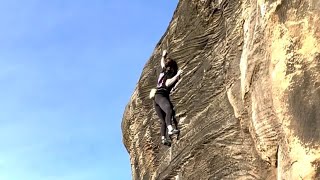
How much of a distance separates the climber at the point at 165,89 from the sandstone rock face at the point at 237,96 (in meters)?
0.18

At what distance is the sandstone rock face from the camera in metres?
8.28

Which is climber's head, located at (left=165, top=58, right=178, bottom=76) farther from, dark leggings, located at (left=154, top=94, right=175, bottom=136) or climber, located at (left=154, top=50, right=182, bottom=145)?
dark leggings, located at (left=154, top=94, right=175, bottom=136)

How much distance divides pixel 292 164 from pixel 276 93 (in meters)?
1.02

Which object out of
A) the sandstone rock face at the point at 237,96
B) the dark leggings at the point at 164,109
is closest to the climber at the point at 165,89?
the dark leggings at the point at 164,109

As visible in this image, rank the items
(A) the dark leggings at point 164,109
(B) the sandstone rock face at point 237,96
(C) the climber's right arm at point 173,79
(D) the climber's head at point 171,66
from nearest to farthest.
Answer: (B) the sandstone rock face at point 237,96, (A) the dark leggings at point 164,109, (C) the climber's right arm at point 173,79, (D) the climber's head at point 171,66

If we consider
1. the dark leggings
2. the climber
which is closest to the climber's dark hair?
the climber

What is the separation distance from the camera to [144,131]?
1564 cm

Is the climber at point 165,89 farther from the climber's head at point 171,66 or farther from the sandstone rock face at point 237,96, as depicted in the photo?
the sandstone rock face at point 237,96

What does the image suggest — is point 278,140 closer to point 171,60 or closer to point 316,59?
point 316,59

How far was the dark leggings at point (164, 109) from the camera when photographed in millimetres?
13703

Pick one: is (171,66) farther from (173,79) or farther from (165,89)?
(165,89)

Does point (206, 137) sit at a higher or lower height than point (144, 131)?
lower

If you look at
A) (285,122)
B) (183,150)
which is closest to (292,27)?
(285,122)

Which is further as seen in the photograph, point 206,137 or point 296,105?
point 206,137
